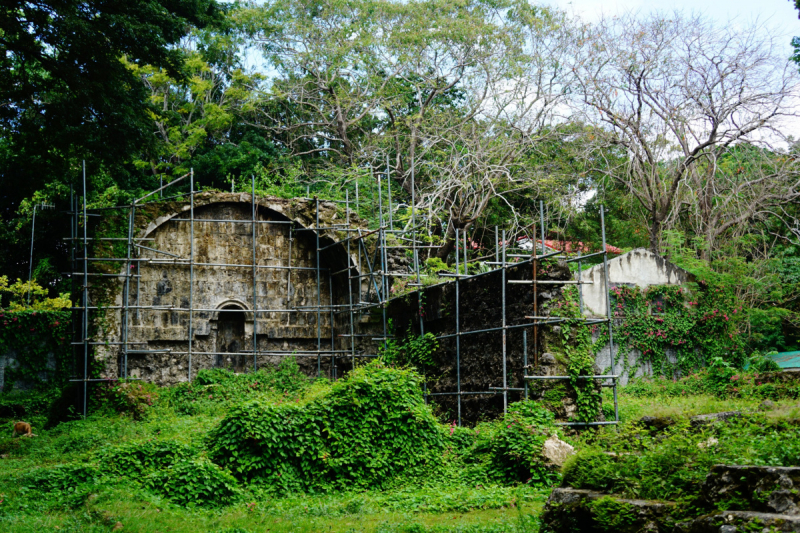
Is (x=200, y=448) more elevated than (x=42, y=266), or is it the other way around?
(x=42, y=266)

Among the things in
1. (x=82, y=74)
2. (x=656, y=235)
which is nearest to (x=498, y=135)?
(x=656, y=235)

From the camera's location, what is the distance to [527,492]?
779 centimetres

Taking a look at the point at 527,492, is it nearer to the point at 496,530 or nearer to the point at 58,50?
the point at 496,530

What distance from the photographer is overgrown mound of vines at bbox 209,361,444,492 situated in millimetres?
8883

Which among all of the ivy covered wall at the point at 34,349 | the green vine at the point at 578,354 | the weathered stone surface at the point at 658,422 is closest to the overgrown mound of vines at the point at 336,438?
the green vine at the point at 578,354

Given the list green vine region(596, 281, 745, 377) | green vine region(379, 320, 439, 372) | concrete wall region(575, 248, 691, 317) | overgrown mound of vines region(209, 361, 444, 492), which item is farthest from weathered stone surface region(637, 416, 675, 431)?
concrete wall region(575, 248, 691, 317)

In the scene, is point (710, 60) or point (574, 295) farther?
point (710, 60)

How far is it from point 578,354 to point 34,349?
14.3 meters

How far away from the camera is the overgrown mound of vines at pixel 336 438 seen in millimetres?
8883

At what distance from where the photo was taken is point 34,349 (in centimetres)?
1828

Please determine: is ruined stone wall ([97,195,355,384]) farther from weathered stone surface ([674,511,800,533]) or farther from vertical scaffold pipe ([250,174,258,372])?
weathered stone surface ([674,511,800,533])

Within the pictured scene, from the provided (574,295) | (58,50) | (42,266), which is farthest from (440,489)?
(42,266)

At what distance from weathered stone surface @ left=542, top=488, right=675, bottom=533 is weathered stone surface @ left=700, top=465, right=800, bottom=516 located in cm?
35

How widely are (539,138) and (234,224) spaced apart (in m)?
9.60
